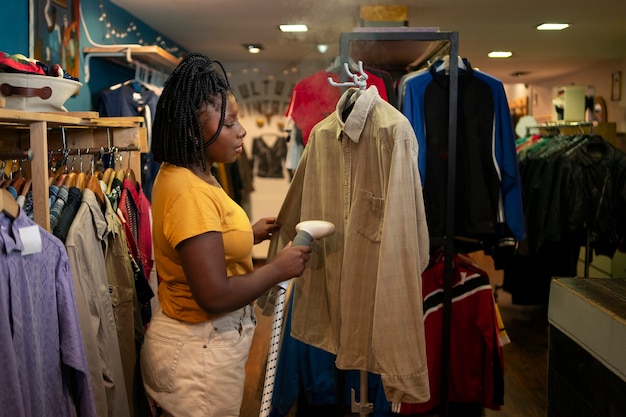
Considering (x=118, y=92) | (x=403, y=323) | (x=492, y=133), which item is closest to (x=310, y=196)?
(x=403, y=323)

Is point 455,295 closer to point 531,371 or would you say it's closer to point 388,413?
point 388,413

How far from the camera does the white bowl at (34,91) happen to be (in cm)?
161

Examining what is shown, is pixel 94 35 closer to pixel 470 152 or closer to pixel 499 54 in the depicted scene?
pixel 470 152

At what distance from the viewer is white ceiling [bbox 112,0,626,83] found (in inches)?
147

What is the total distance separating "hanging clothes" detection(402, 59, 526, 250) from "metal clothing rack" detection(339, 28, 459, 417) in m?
0.09

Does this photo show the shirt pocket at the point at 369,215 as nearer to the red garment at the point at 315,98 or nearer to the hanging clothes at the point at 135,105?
the red garment at the point at 315,98

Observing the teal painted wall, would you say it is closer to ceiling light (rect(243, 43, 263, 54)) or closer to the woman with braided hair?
ceiling light (rect(243, 43, 263, 54))

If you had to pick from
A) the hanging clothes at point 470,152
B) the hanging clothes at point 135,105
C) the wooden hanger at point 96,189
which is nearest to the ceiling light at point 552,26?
the hanging clothes at point 470,152

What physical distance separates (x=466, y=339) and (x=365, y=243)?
110 cm

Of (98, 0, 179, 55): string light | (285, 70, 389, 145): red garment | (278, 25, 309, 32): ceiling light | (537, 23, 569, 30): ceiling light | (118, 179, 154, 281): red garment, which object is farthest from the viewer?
(537, 23, 569, 30): ceiling light

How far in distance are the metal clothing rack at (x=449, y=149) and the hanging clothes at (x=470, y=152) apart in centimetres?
9

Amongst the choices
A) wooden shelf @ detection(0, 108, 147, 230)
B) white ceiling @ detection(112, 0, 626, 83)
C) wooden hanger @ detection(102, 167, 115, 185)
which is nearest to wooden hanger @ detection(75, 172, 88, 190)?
wooden shelf @ detection(0, 108, 147, 230)

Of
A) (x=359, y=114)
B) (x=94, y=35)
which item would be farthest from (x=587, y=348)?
(x=94, y=35)

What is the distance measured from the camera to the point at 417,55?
2785 mm
